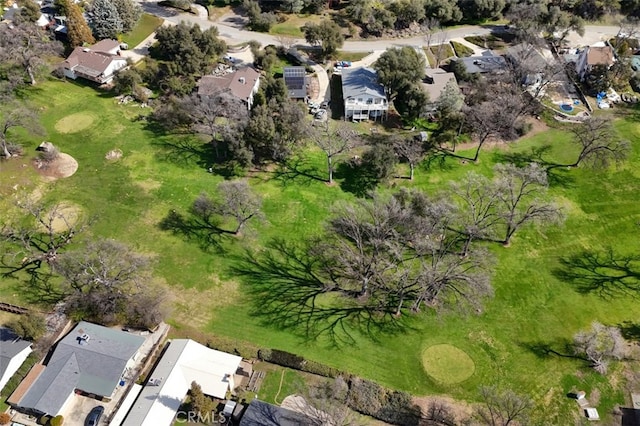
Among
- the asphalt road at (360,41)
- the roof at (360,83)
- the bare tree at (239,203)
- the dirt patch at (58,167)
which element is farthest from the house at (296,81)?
the dirt patch at (58,167)

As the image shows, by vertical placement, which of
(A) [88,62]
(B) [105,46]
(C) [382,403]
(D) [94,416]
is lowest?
(C) [382,403]

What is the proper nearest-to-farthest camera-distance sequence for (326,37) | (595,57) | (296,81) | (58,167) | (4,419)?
1. (4,419)
2. (58,167)
3. (296,81)
4. (595,57)
5. (326,37)

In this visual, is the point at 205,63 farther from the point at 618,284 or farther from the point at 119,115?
the point at 618,284

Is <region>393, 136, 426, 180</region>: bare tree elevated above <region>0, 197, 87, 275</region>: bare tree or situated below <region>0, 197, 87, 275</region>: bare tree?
above

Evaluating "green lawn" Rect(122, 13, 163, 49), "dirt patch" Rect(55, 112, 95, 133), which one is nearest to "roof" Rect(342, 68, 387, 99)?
"dirt patch" Rect(55, 112, 95, 133)

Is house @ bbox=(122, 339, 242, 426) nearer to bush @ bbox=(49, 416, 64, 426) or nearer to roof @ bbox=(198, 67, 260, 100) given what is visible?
bush @ bbox=(49, 416, 64, 426)

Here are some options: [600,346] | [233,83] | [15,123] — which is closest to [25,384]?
[15,123]

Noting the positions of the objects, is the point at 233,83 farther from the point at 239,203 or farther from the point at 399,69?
the point at 239,203
